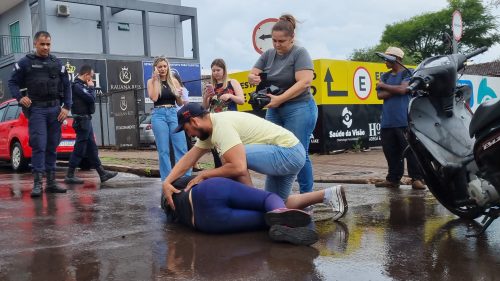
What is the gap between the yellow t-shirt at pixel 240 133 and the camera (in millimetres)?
4090

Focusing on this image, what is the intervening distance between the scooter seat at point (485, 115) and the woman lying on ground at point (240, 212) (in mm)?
1261

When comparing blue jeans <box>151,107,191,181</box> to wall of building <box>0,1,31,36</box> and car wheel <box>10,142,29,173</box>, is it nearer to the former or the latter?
car wheel <box>10,142,29,173</box>

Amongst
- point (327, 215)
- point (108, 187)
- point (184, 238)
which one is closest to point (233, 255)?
point (184, 238)

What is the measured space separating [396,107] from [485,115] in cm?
313

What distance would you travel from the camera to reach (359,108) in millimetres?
12781

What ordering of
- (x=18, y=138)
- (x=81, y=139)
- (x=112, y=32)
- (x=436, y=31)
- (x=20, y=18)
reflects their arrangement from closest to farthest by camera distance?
(x=81, y=139) → (x=18, y=138) → (x=20, y=18) → (x=112, y=32) → (x=436, y=31)

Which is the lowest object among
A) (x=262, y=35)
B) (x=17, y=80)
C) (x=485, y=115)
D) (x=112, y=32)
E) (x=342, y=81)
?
(x=485, y=115)

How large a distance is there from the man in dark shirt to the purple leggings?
9.95 feet

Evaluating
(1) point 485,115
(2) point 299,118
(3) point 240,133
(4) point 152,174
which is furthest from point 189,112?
(4) point 152,174

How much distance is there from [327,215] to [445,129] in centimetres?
128

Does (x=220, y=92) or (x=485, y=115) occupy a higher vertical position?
(x=220, y=92)

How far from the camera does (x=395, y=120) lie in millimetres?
6609

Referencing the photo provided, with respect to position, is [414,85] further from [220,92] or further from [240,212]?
[220,92]

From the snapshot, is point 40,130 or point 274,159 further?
point 40,130
